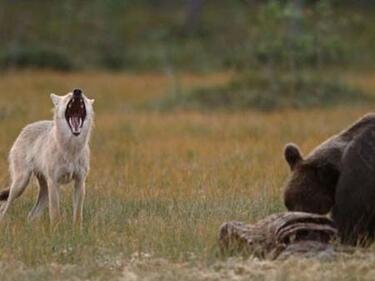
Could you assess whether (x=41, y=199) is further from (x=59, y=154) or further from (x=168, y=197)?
(x=168, y=197)

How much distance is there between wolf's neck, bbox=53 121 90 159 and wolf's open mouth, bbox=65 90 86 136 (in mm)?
65

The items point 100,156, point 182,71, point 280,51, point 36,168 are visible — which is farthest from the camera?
point 182,71

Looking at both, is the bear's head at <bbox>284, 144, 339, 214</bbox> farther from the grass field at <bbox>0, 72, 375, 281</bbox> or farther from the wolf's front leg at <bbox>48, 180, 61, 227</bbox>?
the wolf's front leg at <bbox>48, 180, 61, 227</bbox>

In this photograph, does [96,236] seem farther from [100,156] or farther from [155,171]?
[100,156]

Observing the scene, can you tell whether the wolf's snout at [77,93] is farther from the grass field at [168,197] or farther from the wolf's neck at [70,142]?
the grass field at [168,197]

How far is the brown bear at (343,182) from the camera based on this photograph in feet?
33.0

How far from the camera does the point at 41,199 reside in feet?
42.1

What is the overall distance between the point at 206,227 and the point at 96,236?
3.43 feet

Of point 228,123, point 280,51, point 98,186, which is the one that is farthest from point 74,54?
point 98,186

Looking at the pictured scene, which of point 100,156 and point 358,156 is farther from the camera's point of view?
point 100,156

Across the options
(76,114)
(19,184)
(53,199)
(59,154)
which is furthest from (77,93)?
(19,184)

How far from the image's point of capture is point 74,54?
39312 millimetres

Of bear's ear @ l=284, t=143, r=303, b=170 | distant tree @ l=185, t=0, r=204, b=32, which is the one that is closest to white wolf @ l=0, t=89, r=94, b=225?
bear's ear @ l=284, t=143, r=303, b=170

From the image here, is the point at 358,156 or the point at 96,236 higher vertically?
the point at 358,156
